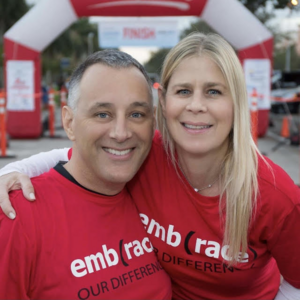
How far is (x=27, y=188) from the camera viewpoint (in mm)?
1759

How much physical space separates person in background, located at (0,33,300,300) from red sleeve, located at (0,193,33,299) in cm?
26

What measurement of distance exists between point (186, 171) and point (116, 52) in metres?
0.72

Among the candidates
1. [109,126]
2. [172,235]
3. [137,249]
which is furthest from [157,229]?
[109,126]

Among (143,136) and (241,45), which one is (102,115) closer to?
(143,136)

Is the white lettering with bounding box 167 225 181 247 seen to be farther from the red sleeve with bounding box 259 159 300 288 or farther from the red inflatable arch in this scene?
the red inflatable arch

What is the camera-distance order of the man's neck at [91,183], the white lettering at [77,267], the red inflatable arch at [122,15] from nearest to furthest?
the white lettering at [77,267]
the man's neck at [91,183]
the red inflatable arch at [122,15]

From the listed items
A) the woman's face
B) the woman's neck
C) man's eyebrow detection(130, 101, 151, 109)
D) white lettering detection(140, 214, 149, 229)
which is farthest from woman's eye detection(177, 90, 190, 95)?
white lettering detection(140, 214, 149, 229)

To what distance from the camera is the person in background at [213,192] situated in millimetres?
1940

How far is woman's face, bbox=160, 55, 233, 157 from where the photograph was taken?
195 centimetres

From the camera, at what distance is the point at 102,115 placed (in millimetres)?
1814

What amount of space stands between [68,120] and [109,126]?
0.26 meters

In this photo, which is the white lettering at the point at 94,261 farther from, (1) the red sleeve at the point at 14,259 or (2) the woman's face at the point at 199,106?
(2) the woman's face at the point at 199,106

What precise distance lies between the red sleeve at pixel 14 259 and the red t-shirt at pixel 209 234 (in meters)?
0.68

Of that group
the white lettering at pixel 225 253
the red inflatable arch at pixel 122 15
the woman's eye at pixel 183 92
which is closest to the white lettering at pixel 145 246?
the white lettering at pixel 225 253
